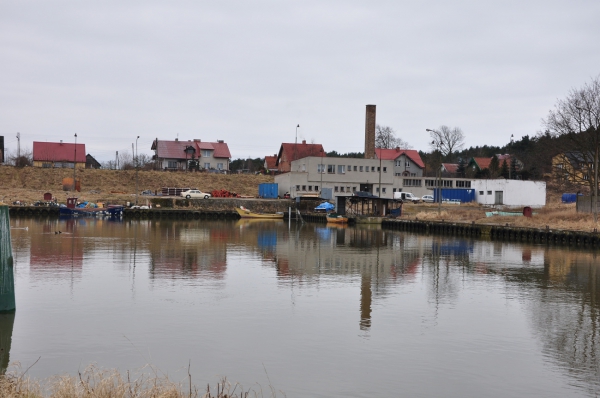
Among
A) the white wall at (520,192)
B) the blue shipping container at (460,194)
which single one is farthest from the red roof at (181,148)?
the white wall at (520,192)

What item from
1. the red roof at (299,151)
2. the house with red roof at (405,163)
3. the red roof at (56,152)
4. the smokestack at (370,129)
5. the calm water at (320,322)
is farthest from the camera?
the house with red roof at (405,163)

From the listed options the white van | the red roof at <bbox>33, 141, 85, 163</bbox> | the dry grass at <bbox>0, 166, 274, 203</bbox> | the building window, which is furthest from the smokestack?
the red roof at <bbox>33, 141, 85, 163</bbox>

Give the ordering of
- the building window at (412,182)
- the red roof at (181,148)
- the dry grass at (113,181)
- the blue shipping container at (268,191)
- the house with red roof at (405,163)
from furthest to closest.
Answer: the red roof at (181,148)
the house with red roof at (405,163)
the building window at (412,182)
the blue shipping container at (268,191)
the dry grass at (113,181)

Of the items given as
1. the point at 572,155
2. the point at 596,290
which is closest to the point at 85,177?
the point at 572,155

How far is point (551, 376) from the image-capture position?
498 inches

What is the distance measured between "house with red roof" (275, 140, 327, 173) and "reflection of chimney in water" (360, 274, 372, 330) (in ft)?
270

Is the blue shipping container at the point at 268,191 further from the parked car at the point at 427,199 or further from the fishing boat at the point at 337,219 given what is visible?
the parked car at the point at 427,199

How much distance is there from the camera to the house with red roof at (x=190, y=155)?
114875 mm

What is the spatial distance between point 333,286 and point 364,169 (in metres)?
68.7

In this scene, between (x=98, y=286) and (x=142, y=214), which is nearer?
(x=98, y=286)

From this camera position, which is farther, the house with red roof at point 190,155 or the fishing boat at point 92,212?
the house with red roof at point 190,155

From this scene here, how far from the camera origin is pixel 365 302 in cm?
1983

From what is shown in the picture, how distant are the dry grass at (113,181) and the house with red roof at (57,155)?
963cm

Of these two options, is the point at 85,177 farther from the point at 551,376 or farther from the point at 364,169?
the point at 551,376
